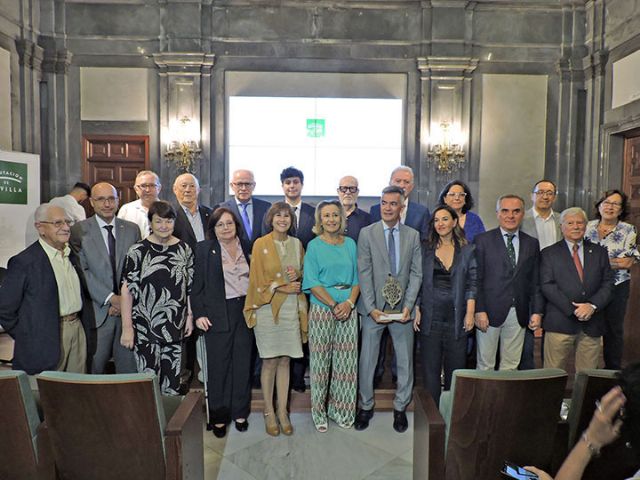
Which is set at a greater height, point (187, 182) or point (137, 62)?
point (137, 62)

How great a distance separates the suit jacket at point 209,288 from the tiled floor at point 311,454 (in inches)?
28.7

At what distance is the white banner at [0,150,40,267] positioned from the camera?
209 inches

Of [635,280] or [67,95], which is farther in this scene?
[67,95]

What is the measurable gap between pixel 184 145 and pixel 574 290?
5.31 meters

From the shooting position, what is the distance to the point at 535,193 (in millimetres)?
3633

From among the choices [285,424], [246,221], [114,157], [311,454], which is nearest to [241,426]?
[285,424]

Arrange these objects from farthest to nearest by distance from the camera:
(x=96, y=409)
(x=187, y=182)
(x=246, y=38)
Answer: (x=246, y=38)
(x=187, y=182)
(x=96, y=409)

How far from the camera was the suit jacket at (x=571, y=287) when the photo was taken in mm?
2967

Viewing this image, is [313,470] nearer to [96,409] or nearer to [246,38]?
[96,409]

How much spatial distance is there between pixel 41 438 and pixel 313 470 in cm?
144

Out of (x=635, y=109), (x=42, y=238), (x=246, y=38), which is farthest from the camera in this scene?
(x=246, y=38)

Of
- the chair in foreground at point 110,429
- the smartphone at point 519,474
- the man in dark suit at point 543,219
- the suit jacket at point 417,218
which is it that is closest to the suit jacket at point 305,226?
the suit jacket at point 417,218

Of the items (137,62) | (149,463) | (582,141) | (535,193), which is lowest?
(149,463)

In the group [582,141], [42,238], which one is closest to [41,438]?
[42,238]
